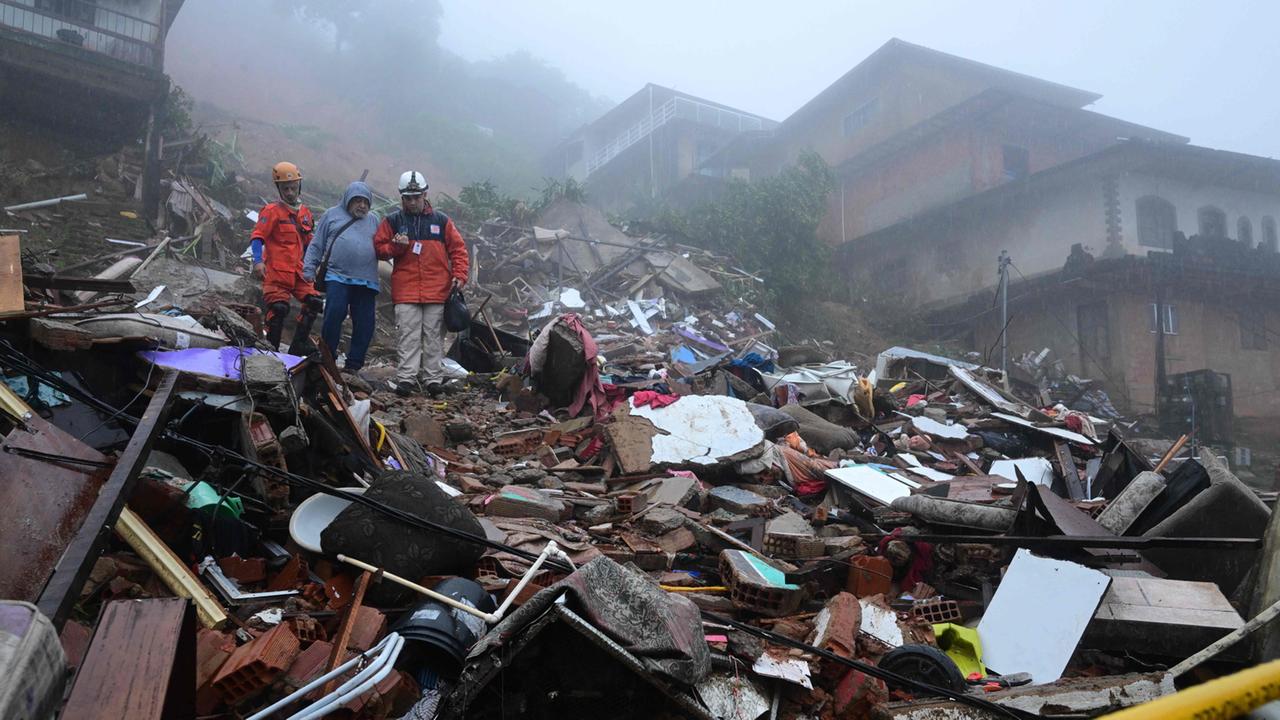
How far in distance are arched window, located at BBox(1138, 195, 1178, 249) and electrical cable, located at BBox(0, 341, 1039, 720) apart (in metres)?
19.7

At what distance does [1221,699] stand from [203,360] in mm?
4670

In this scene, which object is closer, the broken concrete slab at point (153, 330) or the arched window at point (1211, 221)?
the broken concrete slab at point (153, 330)

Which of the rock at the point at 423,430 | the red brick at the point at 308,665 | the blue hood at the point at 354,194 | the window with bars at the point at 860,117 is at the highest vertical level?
the window with bars at the point at 860,117

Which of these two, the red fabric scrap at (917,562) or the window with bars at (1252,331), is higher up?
the window with bars at (1252,331)

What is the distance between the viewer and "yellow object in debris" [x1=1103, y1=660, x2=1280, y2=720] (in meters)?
0.72

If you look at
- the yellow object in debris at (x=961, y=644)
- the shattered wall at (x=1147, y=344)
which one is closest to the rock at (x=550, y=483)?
the yellow object in debris at (x=961, y=644)

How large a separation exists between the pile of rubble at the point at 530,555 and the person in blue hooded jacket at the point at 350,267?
659 mm

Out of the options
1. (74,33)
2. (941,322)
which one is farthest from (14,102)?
(941,322)

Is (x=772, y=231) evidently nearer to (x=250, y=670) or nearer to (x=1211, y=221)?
(x=1211, y=221)

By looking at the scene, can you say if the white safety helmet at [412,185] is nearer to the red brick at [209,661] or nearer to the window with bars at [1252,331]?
the red brick at [209,661]

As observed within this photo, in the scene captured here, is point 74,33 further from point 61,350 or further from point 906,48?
point 906,48

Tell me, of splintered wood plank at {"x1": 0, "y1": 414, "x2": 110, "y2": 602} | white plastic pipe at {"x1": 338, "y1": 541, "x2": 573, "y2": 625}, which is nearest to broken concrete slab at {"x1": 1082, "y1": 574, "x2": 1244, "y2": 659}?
white plastic pipe at {"x1": 338, "y1": 541, "x2": 573, "y2": 625}

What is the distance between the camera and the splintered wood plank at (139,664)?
6.33ft

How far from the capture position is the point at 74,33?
44.1ft
